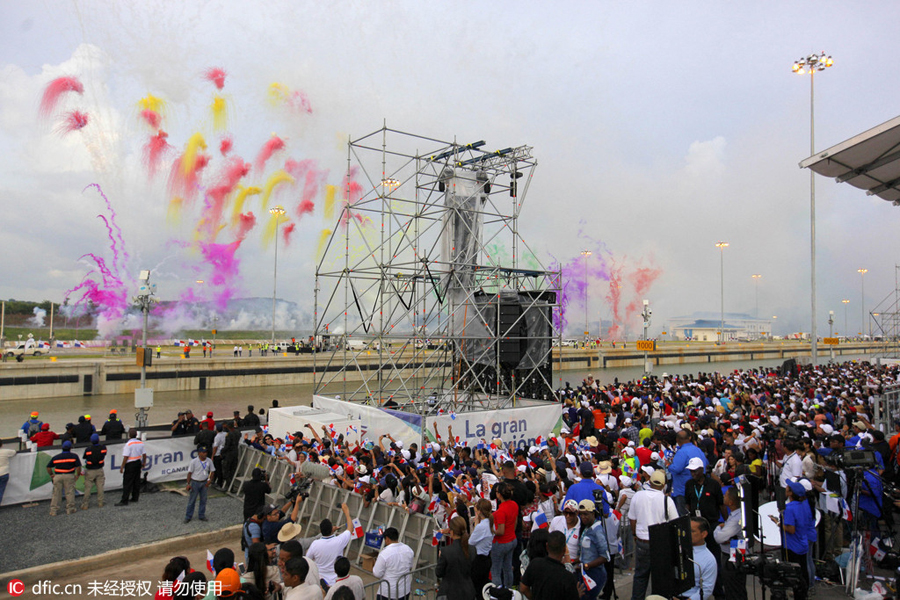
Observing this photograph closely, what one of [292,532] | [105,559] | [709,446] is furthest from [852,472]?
[105,559]

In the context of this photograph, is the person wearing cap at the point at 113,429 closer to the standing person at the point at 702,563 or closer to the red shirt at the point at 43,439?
the red shirt at the point at 43,439

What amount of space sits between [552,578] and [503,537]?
1863 mm

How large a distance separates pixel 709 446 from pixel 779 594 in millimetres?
5289

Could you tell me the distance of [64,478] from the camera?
987cm

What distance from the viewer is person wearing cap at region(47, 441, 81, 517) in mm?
9758

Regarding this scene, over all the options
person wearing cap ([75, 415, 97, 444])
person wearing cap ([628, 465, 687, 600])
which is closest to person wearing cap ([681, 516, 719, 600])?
person wearing cap ([628, 465, 687, 600])

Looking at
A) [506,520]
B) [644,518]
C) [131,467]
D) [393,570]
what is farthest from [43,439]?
[644,518]

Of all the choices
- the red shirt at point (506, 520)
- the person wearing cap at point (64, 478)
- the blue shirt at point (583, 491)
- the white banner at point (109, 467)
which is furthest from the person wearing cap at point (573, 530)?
the person wearing cap at point (64, 478)

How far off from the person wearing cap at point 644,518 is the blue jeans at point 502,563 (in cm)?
130

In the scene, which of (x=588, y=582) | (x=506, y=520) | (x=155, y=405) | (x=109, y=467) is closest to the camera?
(x=588, y=582)

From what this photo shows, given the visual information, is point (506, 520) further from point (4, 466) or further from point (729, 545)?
point (4, 466)

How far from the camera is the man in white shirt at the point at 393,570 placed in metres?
5.39

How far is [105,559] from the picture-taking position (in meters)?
8.00

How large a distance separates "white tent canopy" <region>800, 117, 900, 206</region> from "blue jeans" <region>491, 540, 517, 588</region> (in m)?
6.49
